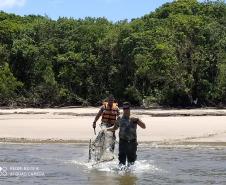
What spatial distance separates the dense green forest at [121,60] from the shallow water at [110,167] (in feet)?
75.0

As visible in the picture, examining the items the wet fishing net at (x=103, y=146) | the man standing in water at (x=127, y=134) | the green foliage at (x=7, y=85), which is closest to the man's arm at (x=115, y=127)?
the man standing in water at (x=127, y=134)

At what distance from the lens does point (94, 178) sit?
1338 cm

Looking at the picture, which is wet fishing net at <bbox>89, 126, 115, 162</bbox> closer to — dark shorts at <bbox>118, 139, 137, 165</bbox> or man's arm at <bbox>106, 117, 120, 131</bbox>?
man's arm at <bbox>106, 117, 120, 131</bbox>

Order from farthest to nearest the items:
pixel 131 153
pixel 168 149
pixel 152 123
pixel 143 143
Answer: pixel 152 123 < pixel 143 143 < pixel 168 149 < pixel 131 153

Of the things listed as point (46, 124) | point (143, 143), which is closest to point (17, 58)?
point (46, 124)

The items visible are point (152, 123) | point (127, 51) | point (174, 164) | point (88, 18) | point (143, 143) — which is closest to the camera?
point (174, 164)

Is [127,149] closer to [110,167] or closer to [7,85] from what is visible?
[110,167]

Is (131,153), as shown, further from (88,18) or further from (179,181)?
(88,18)

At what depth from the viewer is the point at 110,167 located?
14.8 metres

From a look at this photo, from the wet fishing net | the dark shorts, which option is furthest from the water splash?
the dark shorts

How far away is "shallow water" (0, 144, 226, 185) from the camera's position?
13.1 meters

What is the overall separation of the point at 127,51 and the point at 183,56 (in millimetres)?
5504

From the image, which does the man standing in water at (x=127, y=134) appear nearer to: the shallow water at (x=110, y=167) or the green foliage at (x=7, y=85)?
the shallow water at (x=110, y=167)

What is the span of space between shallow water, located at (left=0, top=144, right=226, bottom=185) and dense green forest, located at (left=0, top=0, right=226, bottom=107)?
22848mm
